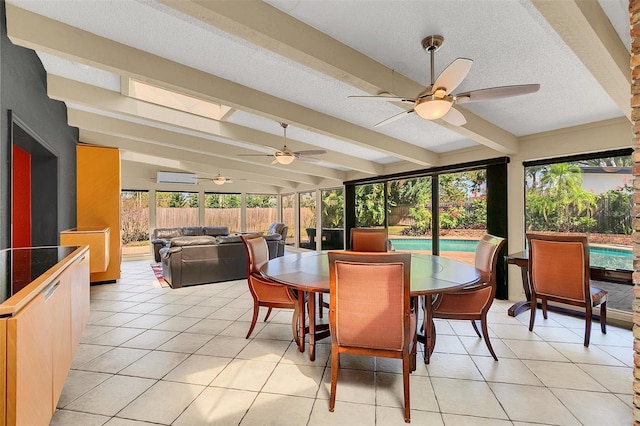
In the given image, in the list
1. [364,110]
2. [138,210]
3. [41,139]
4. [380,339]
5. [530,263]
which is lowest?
[380,339]

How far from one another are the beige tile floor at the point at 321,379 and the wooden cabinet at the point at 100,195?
2.14 meters

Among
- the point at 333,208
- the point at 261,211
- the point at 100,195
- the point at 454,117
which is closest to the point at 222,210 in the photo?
the point at 261,211

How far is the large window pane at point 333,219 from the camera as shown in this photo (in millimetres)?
8172

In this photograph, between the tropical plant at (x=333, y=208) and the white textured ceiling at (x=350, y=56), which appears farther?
the tropical plant at (x=333, y=208)

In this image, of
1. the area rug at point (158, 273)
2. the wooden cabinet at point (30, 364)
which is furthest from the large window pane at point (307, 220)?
the wooden cabinet at point (30, 364)

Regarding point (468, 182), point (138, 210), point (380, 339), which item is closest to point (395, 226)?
point (468, 182)

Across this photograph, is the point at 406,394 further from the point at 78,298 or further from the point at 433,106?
the point at 78,298

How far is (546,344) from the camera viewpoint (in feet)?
8.99

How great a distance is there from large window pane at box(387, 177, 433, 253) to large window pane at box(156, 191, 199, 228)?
19.7ft

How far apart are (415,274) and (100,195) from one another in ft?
17.3

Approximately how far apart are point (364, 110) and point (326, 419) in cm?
300

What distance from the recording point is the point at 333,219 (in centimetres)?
845

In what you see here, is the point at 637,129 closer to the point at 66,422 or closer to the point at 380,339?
the point at 380,339

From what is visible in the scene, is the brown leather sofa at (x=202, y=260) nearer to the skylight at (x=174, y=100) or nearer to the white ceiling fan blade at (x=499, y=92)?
the skylight at (x=174, y=100)
